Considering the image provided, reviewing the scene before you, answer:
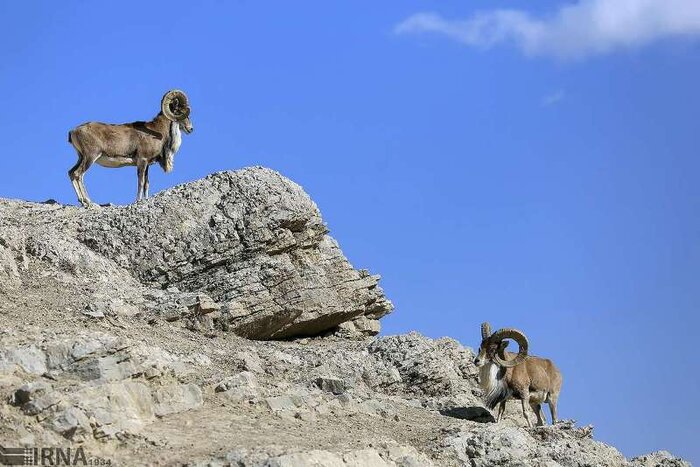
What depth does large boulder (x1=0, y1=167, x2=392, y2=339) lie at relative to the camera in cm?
2186

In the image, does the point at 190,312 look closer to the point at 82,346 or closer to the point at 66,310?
the point at 66,310

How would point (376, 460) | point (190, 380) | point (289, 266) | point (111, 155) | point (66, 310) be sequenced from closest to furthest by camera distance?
point (376, 460) < point (190, 380) < point (66, 310) < point (289, 266) < point (111, 155)

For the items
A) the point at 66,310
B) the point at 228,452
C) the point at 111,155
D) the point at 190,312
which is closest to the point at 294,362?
the point at 190,312

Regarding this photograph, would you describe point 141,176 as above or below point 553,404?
above

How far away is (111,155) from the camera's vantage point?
1045 inches

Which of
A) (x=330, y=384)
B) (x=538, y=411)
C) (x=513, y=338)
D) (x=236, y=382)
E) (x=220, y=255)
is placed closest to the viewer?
(x=236, y=382)

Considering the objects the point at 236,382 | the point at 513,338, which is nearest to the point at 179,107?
the point at 513,338

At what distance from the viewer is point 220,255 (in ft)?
75.5

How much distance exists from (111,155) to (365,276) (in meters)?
6.26

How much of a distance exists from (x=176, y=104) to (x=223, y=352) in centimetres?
960

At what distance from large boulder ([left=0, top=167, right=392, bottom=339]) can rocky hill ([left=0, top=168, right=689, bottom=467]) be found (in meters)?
0.03

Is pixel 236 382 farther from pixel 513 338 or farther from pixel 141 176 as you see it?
pixel 141 176

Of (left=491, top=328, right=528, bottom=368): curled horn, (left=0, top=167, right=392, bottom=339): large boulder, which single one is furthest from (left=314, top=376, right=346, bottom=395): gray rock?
(left=491, top=328, right=528, bottom=368): curled horn

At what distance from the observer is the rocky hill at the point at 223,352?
51.3 ft
